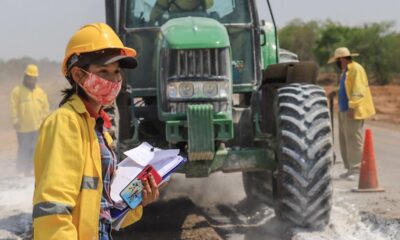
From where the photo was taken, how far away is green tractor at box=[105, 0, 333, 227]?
6824 millimetres

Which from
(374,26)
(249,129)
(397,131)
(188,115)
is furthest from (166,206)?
(374,26)

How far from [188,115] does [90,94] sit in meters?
3.86

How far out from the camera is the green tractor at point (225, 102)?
682 centimetres

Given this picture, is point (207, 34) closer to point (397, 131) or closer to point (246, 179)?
point (246, 179)

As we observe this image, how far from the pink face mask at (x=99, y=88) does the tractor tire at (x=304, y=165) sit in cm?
400

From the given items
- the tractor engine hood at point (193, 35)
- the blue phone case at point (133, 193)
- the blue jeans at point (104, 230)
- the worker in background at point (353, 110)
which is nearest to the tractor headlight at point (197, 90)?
the tractor engine hood at point (193, 35)

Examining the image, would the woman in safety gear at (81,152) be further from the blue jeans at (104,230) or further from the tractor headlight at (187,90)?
the tractor headlight at (187,90)

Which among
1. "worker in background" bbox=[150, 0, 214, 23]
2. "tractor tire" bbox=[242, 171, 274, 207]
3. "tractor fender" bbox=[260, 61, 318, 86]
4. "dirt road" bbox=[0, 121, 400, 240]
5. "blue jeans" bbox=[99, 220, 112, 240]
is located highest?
"worker in background" bbox=[150, 0, 214, 23]

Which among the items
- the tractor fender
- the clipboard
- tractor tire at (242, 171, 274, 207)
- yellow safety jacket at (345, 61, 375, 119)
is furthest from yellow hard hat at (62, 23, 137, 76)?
yellow safety jacket at (345, 61, 375, 119)

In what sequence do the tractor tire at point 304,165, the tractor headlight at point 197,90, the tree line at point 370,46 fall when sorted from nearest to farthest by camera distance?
the tractor tire at point 304,165
the tractor headlight at point 197,90
the tree line at point 370,46

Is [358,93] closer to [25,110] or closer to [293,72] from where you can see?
[293,72]

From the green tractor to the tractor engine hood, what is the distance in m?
0.01

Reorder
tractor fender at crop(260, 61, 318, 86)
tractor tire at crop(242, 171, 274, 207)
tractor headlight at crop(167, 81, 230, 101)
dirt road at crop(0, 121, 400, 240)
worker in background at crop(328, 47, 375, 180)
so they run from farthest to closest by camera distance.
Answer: worker in background at crop(328, 47, 375, 180) < tractor tire at crop(242, 171, 274, 207) < tractor fender at crop(260, 61, 318, 86) < dirt road at crop(0, 121, 400, 240) < tractor headlight at crop(167, 81, 230, 101)

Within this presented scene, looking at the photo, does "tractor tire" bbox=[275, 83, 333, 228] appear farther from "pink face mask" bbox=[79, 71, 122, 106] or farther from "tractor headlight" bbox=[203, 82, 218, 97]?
"pink face mask" bbox=[79, 71, 122, 106]
